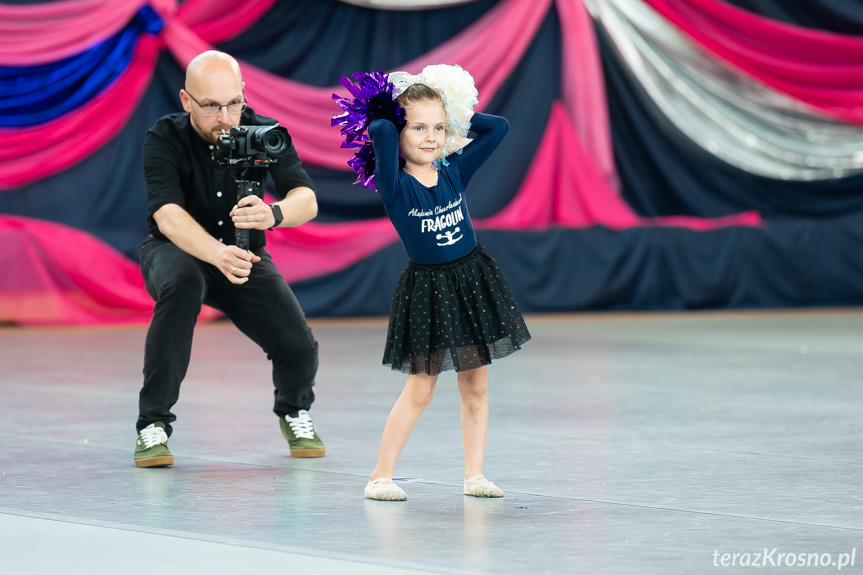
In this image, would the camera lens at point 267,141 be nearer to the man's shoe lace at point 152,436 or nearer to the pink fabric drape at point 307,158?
the man's shoe lace at point 152,436

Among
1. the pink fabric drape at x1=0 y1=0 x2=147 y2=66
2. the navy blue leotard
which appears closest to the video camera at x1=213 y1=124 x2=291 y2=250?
the navy blue leotard

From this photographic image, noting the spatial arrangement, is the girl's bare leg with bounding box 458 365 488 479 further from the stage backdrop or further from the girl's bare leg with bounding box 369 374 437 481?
the stage backdrop

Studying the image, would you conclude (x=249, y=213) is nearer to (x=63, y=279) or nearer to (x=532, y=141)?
(x=63, y=279)

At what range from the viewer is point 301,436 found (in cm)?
412

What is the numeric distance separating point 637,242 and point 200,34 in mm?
3625

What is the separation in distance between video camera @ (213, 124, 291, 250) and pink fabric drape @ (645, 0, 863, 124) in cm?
761

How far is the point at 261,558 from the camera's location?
2.77 metres

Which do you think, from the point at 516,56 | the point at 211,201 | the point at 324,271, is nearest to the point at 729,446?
the point at 211,201

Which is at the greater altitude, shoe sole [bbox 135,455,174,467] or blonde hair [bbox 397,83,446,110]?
blonde hair [bbox 397,83,446,110]

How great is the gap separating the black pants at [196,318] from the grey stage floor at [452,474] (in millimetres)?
182

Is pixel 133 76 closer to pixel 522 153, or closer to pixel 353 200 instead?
pixel 353 200

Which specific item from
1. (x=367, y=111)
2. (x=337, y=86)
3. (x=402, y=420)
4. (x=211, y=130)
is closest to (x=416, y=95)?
(x=367, y=111)

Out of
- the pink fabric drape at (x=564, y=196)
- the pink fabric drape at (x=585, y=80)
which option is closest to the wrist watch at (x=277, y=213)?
the pink fabric drape at (x=564, y=196)

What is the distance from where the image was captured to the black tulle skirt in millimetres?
3445
